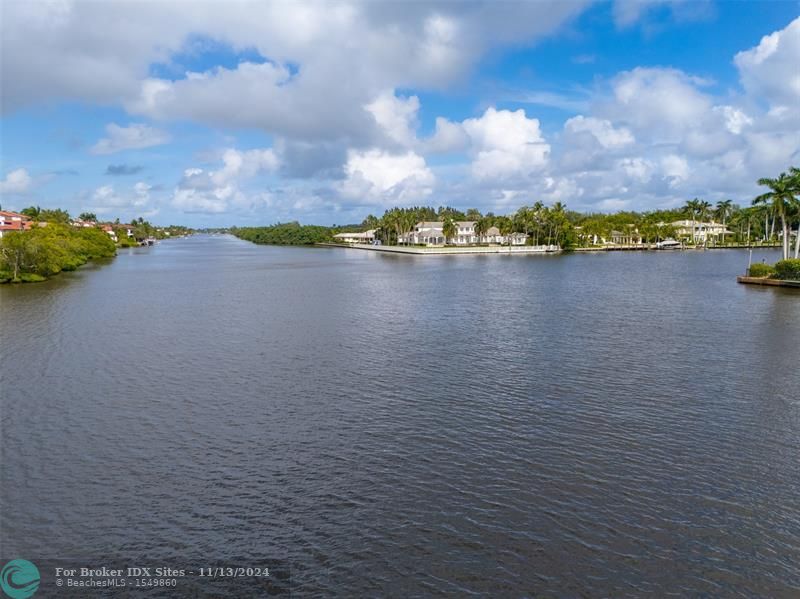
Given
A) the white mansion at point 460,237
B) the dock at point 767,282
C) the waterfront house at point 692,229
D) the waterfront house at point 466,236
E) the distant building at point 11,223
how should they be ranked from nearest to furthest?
the dock at point 767,282
the distant building at point 11,223
the waterfront house at point 692,229
the white mansion at point 460,237
the waterfront house at point 466,236

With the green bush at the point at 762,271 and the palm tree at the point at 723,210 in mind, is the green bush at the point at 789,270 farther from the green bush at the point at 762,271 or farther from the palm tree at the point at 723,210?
the palm tree at the point at 723,210

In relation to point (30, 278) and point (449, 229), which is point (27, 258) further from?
point (449, 229)

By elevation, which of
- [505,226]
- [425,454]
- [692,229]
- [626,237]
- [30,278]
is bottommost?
[425,454]

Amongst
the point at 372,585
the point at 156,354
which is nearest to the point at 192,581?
the point at 372,585

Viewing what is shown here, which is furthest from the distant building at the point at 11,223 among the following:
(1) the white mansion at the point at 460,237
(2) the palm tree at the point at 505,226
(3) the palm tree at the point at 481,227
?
(2) the palm tree at the point at 505,226

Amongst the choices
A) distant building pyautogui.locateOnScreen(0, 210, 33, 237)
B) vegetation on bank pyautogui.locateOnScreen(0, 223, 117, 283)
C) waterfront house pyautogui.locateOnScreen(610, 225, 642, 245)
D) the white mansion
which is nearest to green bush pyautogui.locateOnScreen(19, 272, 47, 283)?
vegetation on bank pyautogui.locateOnScreen(0, 223, 117, 283)

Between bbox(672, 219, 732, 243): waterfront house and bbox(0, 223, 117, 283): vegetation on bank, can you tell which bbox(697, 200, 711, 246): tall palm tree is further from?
bbox(0, 223, 117, 283): vegetation on bank

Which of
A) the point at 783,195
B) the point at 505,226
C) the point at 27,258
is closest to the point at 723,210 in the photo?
the point at 505,226
